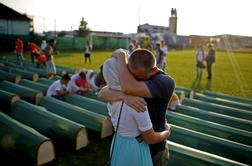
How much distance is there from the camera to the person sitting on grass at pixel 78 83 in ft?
26.2

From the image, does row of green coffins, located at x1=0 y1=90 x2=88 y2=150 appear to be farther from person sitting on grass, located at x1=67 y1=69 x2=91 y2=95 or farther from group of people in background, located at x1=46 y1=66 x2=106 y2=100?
person sitting on grass, located at x1=67 y1=69 x2=91 y2=95

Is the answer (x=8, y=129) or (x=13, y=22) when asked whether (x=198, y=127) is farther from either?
(x=13, y=22)

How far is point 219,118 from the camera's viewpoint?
19.6 feet

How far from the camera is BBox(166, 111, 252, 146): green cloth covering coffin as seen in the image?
4.86m

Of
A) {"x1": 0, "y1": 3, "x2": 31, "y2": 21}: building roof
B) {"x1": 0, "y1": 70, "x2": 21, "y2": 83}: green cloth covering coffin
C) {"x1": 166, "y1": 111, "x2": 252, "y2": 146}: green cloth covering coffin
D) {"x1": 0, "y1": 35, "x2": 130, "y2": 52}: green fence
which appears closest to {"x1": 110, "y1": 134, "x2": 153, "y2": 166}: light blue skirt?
{"x1": 166, "y1": 111, "x2": 252, "y2": 146}: green cloth covering coffin

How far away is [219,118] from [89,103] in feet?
11.1

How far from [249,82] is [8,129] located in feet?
44.3

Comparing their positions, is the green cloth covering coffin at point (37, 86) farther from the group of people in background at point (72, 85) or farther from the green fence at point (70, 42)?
the green fence at point (70, 42)

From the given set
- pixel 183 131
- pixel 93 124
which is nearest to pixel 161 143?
pixel 183 131

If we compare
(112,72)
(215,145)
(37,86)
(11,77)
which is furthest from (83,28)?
(112,72)

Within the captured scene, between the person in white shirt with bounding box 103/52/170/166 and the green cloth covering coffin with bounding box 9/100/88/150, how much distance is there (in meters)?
3.01

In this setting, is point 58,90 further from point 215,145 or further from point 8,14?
point 8,14

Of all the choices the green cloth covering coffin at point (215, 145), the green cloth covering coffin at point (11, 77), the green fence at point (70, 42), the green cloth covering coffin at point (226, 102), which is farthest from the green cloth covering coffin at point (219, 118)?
the green fence at point (70, 42)

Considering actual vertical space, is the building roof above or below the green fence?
above
